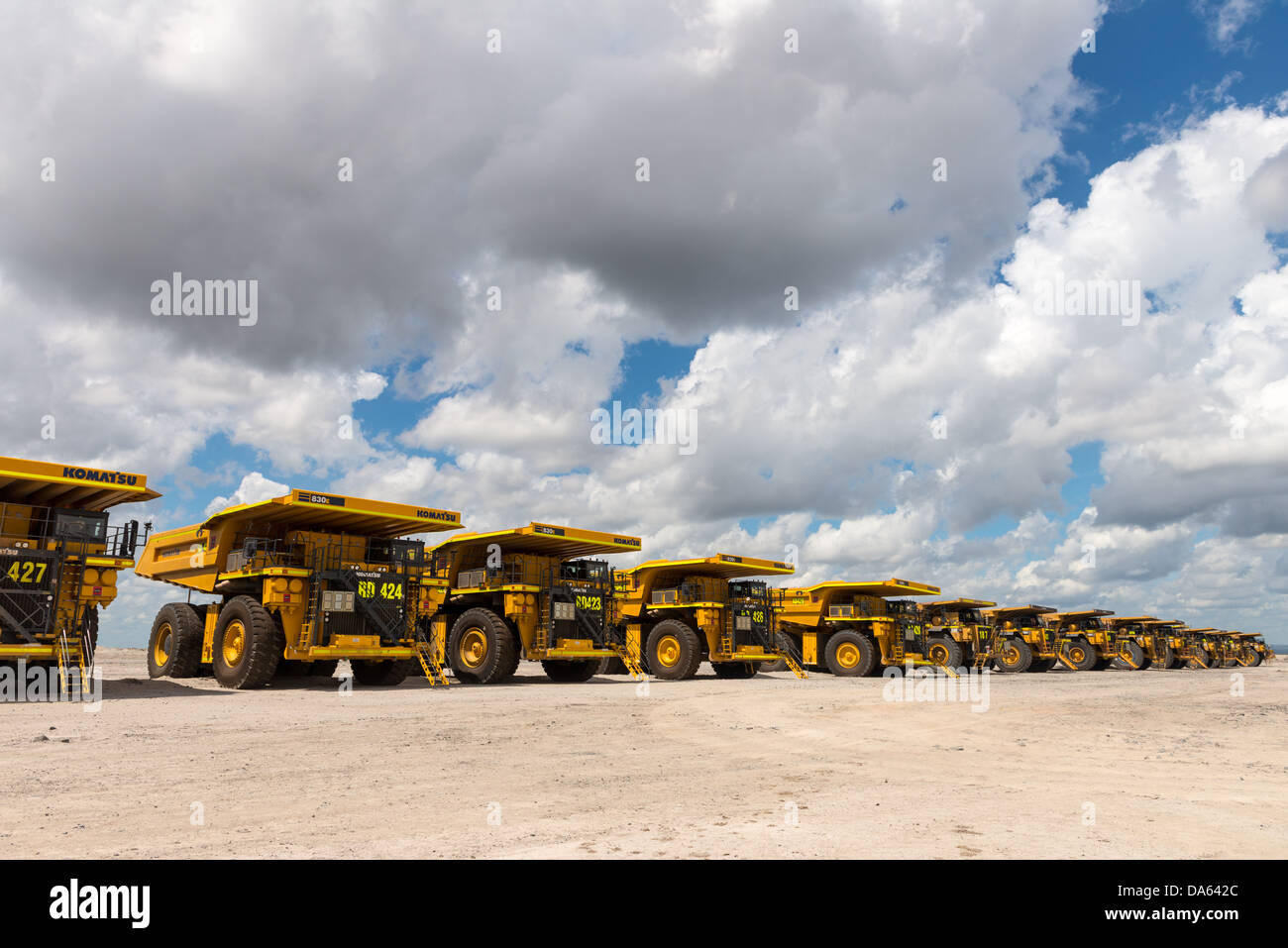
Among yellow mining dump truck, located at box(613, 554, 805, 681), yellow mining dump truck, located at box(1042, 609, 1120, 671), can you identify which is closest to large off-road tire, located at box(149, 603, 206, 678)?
yellow mining dump truck, located at box(613, 554, 805, 681)

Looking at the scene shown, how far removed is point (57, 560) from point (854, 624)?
22.9 meters

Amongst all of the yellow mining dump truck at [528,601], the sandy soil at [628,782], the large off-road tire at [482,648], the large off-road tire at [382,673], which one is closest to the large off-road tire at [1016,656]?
the yellow mining dump truck at [528,601]

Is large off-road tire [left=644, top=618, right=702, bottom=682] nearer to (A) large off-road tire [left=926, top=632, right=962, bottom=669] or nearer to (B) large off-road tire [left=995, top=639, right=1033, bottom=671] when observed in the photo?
(A) large off-road tire [left=926, top=632, right=962, bottom=669]

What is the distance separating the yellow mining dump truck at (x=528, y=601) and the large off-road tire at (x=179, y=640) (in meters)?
5.74

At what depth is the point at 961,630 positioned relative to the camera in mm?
35906

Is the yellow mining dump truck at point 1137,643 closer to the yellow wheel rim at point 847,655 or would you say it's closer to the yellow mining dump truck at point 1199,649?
the yellow mining dump truck at point 1199,649

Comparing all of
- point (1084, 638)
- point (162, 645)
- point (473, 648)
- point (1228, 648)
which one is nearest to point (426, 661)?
point (473, 648)

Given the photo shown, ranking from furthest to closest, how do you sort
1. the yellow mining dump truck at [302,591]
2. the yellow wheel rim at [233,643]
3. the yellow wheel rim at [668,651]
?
the yellow wheel rim at [668,651]
the yellow wheel rim at [233,643]
the yellow mining dump truck at [302,591]

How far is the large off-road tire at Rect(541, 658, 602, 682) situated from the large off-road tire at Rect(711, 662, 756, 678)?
4.67 meters

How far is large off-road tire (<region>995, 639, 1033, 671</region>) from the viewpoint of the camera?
38.9 meters

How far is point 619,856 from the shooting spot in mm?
4891

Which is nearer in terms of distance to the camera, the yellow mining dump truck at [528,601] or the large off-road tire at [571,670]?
the yellow mining dump truck at [528,601]

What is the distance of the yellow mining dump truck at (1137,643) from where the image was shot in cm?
4350
